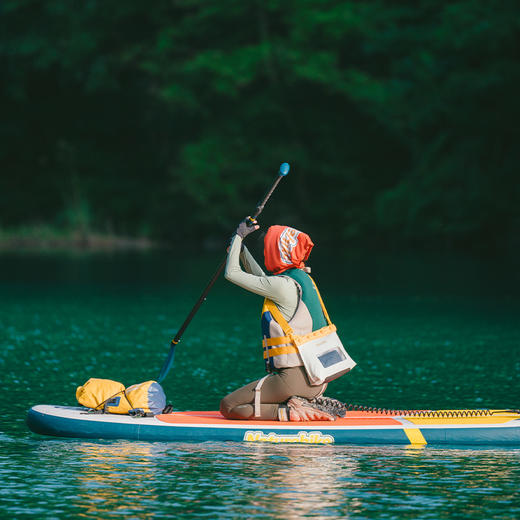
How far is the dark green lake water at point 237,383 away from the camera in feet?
23.9

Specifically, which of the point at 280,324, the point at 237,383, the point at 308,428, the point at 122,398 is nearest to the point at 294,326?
the point at 280,324

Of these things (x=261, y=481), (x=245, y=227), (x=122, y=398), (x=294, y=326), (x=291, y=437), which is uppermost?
(x=245, y=227)

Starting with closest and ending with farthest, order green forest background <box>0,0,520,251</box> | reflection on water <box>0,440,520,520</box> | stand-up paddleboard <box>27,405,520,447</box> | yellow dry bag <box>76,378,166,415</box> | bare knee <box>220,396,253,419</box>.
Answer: reflection on water <box>0,440,520,520</box> < stand-up paddleboard <box>27,405,520,447</box> < bare knee <box>220,396,253,419</box> < yellow dry bag <box>76,378,166,415</box> < green forest background <box>0,0,520,251</box>

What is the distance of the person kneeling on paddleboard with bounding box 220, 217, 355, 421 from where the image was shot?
8938mm

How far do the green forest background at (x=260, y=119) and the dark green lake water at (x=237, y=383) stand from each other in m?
9.73

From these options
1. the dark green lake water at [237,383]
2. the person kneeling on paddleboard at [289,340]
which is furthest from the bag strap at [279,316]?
the dark green lake water at [237,383]

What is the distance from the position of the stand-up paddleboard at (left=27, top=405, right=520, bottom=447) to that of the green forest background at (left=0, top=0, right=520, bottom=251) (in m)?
27.0

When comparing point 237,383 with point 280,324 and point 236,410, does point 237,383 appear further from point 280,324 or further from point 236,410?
point 280,324

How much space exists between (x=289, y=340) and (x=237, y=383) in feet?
12.1

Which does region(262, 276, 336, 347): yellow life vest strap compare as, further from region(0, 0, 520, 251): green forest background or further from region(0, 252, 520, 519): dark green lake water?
region(0, 0, 520, 251): green forest background

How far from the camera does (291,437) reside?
8.84 m

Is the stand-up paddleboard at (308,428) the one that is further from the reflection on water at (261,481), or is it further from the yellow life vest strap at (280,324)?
the yellow life vest strap at (280,324)

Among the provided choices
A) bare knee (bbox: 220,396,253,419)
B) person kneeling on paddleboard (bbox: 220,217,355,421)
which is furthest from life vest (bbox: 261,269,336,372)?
bare knee (bbox: 220,396,253,419)

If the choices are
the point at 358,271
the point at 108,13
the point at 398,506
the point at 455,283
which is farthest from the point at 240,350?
the point at 108,13
